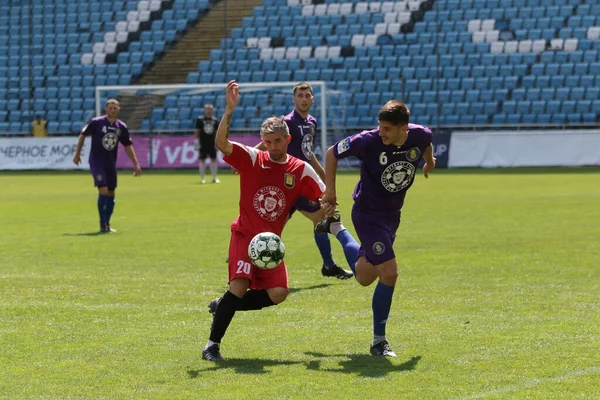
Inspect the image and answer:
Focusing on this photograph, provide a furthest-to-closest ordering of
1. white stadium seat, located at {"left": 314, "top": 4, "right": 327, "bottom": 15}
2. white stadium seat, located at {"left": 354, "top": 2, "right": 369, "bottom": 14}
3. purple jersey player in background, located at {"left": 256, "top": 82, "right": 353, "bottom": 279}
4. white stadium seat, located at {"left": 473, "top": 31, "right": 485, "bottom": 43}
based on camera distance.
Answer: white stadium seat, located at {"left": 314, "top": 4, "right": 327, "bottom": 15} → white stadium seat, located at {"left": 354, "top": 2, "right": 369, "bottom": 14} → white stadium seat, located at {"left": 473, "top": 31, "right": 485, "bottom": 43} → purple jersey player in background, located at {"left": 256, "top": 82, "right": 353, "bottom": 279}

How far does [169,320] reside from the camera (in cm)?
892

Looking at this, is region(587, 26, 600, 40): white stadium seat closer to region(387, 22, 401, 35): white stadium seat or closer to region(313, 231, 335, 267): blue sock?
region(387, 22, 401, 35): white stadium seat

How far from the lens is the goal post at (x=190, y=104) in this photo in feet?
121

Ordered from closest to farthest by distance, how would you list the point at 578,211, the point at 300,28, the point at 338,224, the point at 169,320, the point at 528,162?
the point at 169,320 → the point at 338,224 → the point at 578,211 → the point at 528,162 → the point at 300,28

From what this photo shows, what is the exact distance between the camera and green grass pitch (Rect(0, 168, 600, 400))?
658cm

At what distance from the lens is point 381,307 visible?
7605 mm

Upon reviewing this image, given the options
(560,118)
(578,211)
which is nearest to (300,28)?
(560,118)

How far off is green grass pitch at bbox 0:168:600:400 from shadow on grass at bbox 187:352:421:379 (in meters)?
0.02

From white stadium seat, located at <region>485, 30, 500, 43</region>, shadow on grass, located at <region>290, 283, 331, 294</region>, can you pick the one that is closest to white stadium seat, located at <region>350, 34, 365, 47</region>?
white stadium seat, located at <region>485, 30, 500, 43</region>

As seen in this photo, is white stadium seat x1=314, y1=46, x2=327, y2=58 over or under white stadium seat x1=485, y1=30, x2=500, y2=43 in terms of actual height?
under

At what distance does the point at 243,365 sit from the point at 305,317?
1903mm

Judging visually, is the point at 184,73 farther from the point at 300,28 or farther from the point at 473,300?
the point at 473,300

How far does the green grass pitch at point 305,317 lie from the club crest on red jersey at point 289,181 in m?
1.12

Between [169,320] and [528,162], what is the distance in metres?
25.5
